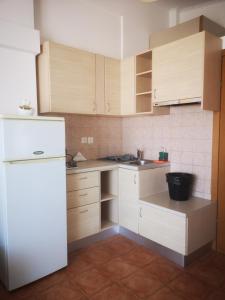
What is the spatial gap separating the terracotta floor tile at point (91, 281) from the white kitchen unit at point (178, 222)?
683mm

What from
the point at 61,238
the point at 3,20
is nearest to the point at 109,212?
the point at 61,238

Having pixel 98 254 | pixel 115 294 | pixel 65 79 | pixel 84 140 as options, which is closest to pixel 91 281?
pixel 115 294

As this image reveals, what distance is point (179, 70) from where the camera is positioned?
233cm

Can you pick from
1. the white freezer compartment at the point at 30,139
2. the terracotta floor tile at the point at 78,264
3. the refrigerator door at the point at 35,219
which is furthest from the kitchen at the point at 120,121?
the white freezer compartment at the point at 30,139

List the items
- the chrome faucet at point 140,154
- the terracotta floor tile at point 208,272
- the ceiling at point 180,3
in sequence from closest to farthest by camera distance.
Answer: the terracotta floor tile at point 208,272 < the ceiling at point 180,3 < the chrome faucet at point 140,154

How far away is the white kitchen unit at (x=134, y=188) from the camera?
2.57m

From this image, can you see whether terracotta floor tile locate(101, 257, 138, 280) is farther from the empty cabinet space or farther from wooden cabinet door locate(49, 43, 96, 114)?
wooden cabinet door locate(49, 43, 96, 114)

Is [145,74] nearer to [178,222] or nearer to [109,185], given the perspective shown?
[109,185]

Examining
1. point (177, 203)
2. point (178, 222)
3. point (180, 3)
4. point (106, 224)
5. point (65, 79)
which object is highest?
point (180, 3)

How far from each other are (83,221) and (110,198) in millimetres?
464

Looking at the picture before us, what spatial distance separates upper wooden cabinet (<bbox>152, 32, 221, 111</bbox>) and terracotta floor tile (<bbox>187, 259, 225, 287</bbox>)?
1512 mm

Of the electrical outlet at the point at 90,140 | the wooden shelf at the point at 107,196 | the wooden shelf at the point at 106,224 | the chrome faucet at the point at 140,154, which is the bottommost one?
the wooden shelf at the point at 106,224

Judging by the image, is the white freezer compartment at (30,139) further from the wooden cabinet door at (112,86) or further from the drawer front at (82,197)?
the wooden cabinet door at (112,86)

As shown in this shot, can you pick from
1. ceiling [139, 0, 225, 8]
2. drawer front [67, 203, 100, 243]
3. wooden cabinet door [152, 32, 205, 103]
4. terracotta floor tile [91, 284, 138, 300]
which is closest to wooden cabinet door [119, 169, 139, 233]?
drawer front [67, 203, 100, 243]
